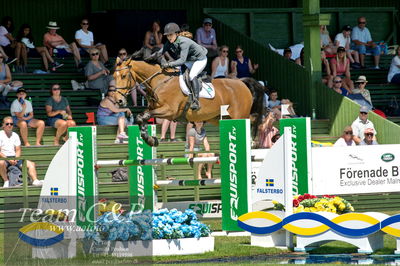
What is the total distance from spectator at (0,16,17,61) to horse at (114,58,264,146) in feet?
20.4

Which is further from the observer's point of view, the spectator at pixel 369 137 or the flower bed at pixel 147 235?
the spectator at pixel 369 137

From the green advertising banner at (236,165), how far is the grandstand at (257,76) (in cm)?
365

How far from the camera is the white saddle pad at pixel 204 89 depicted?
15.4 meters

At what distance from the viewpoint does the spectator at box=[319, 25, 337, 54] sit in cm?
2423

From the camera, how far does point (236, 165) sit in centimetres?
1389

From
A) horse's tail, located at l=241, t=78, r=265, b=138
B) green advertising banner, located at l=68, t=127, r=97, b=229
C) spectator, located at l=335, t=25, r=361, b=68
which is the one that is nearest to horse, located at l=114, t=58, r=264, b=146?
horse's tail, located at l=241, t=78, r=265, b=138

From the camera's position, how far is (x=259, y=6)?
2656 centimetres

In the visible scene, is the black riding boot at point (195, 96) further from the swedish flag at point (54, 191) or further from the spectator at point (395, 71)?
the spectator at point (395, 71)

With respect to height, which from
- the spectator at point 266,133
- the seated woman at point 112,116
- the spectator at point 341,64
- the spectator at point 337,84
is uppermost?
the spectator at point 341,64

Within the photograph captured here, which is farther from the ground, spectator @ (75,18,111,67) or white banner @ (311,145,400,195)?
spectator @ (75,18,111,67)

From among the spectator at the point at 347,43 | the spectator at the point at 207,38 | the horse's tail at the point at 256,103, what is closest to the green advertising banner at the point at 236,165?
the horse's tail at the point at 256,103

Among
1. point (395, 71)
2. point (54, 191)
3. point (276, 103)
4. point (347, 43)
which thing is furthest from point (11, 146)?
point (347, 43)

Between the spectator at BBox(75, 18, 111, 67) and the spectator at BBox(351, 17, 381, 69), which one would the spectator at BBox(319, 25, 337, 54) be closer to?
the spectator at BBox(351, 17, 381, 69)

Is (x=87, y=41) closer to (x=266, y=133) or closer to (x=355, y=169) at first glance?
(x=266, y=133)
